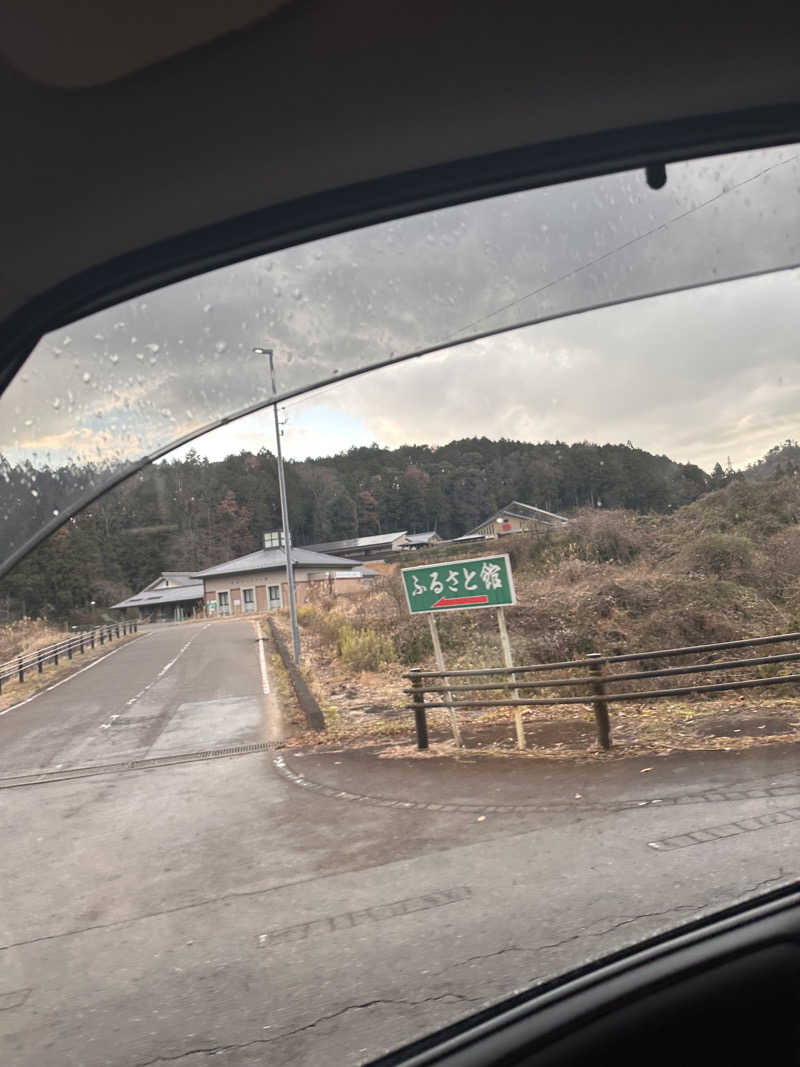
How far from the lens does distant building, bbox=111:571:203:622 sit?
9.83ft

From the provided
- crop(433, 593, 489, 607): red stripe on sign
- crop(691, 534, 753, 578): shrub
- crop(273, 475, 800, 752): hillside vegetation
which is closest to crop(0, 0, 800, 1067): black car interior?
crop(433, 593, 489, 607): red stripe on sign

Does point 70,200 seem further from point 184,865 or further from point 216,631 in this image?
point 216,631

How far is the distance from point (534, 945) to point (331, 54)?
Result: 2.49 m

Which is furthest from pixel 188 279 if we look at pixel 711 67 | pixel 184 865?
pixel 184 865

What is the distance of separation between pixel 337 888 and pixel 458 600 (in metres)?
3.00

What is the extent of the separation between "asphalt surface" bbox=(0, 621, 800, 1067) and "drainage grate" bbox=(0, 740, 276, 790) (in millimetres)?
368

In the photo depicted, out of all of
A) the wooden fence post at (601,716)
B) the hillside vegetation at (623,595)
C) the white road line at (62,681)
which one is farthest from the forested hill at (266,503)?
the white road line at (62,681)

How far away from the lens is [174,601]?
12.1 ft

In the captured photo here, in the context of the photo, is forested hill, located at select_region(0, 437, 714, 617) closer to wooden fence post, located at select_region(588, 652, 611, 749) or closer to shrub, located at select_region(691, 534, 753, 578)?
wooden fence post, located at select_region(588, 652, 611, 749)

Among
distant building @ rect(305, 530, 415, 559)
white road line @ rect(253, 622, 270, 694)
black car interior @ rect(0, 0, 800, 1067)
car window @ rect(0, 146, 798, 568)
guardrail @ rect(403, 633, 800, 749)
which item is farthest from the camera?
white road line @ rect(253, 622, 270, 694)

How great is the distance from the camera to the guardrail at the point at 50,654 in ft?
44.1

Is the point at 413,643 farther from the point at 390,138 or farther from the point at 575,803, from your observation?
the point at 390,138

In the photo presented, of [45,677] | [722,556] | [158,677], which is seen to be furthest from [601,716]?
[45,677]

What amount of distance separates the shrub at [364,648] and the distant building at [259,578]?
4.30 m
